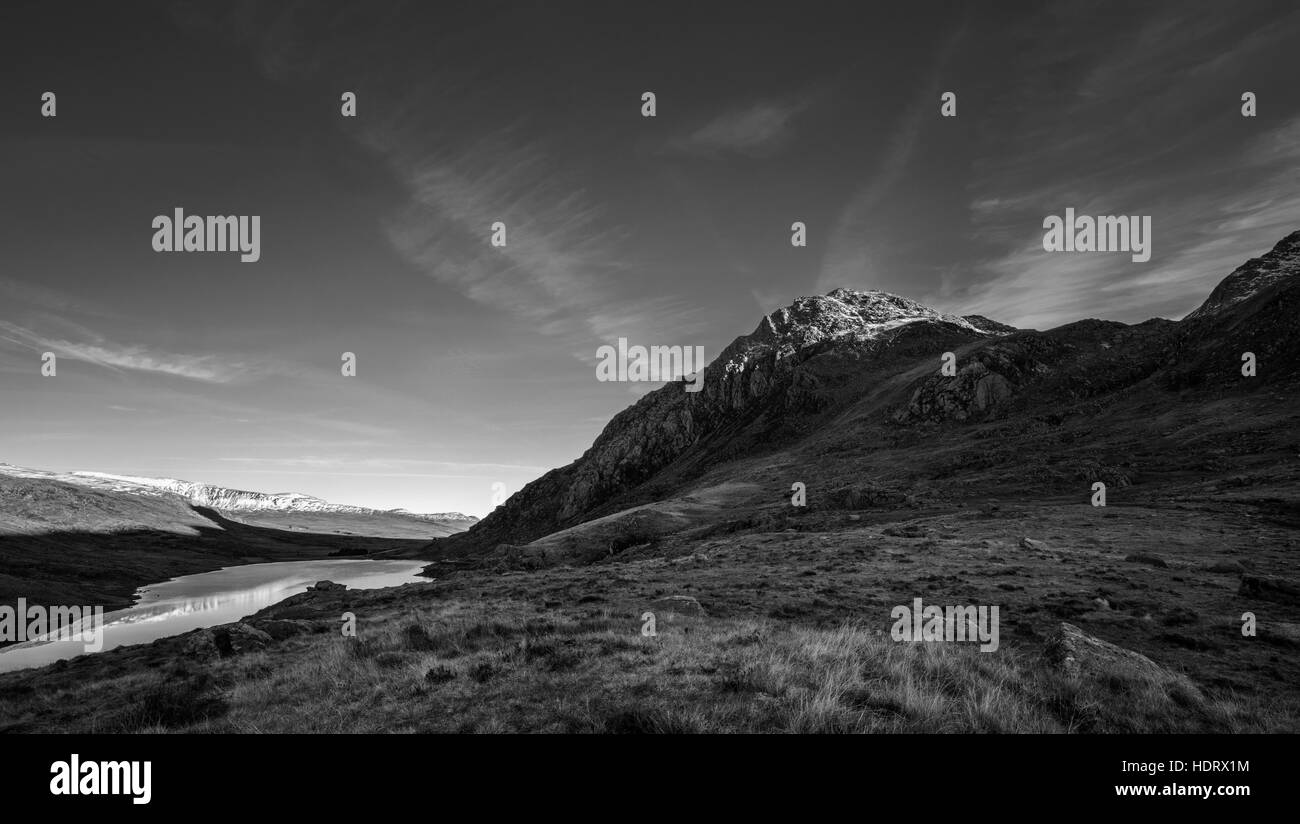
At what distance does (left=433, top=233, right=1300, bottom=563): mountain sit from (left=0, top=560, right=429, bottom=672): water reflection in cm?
2680

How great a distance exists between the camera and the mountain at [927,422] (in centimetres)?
5406

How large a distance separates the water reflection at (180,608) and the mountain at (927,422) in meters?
26.8

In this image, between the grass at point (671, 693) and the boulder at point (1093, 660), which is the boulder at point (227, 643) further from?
the boulder at point (1093, 660)

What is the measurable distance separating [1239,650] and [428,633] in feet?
64.3

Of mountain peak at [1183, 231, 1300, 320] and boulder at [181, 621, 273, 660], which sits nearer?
boulder at [181, 621, 273, 660]

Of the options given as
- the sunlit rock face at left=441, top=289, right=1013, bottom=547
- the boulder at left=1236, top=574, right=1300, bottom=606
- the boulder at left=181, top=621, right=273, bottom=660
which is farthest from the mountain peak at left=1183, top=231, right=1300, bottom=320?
the boulder at left=181, top=621, right=273, bottom=660

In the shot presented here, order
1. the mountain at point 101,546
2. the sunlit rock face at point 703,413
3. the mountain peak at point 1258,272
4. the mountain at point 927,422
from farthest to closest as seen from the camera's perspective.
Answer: the sunlit rock face at point 703,413 → the mountain peak at point 1258,272 → the mountain at point 101,546 → the mountain at point 927,422

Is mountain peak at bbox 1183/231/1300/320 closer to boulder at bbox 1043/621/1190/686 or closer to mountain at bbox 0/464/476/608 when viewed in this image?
boulder at bbox 1043/621/1190/686

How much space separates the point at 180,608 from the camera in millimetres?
53406

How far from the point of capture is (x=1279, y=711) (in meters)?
8.48

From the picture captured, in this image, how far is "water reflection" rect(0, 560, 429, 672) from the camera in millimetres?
31875

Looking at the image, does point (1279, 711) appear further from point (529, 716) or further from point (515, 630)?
point (515, 630)

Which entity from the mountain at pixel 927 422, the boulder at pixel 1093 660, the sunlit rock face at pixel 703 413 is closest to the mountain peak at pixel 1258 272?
the mountain at pixel 927 422
